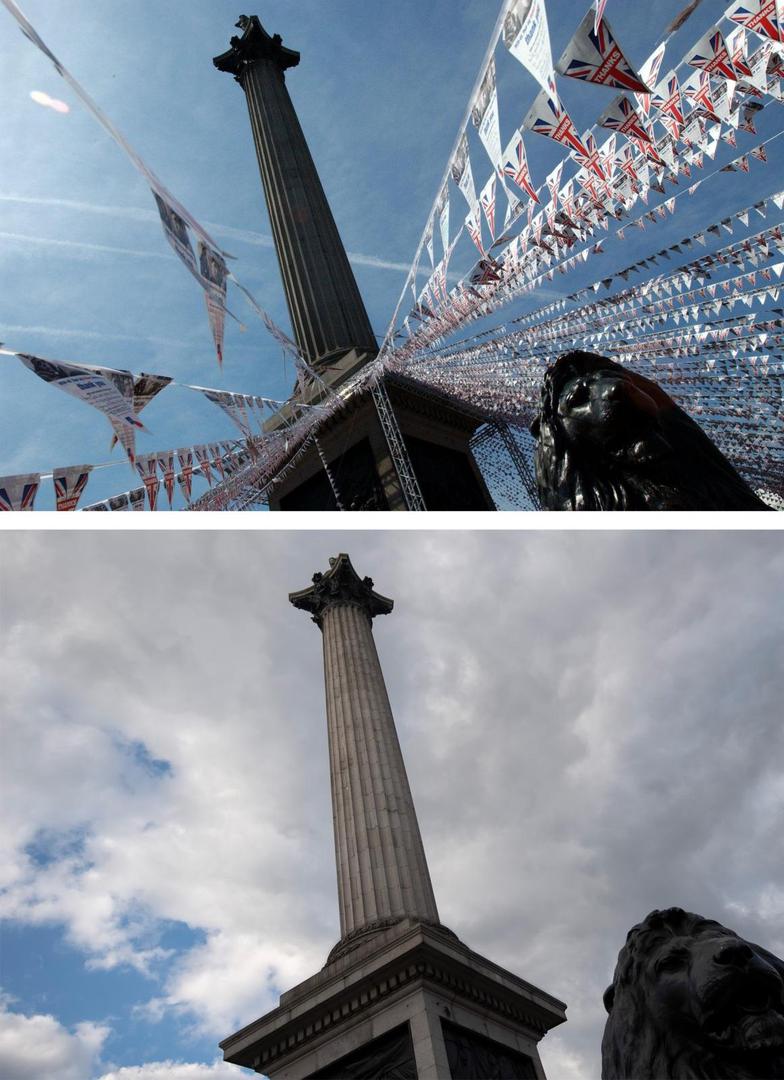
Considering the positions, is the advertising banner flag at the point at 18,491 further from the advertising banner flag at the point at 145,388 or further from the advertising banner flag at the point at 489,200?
the advertising banner flag at the point at 489,200

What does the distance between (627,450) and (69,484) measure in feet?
34.1

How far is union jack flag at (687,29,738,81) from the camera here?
812cm

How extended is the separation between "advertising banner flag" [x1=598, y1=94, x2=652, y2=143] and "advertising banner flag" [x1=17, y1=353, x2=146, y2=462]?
6301mm

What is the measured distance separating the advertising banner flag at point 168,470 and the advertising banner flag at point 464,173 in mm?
7243

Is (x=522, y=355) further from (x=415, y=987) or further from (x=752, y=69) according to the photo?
(x=415, y=987)

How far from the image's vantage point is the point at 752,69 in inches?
324

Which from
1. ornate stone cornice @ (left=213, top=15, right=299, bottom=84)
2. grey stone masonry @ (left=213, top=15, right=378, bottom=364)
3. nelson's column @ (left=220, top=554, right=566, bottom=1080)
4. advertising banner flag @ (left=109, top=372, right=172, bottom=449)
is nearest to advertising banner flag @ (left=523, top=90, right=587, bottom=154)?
advertising banner flag @ (left=109, top=372, right=172, bottom=449)

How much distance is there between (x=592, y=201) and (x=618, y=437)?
8.46 meters

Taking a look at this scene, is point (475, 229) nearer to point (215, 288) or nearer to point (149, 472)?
point (215, 288)

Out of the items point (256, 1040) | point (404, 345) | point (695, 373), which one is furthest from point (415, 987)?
point (404, 345)

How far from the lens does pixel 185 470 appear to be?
1564 centimetres

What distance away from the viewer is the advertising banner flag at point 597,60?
23.0 feet

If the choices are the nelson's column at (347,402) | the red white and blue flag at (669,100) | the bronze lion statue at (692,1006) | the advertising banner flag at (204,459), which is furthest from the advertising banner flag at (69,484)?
the bronze lion statue at (692,1006)

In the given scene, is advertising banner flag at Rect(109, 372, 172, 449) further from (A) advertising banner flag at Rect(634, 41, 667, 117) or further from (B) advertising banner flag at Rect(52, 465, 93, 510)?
(A) advertising banner flag at Rect(634, 41, 667, 117)
